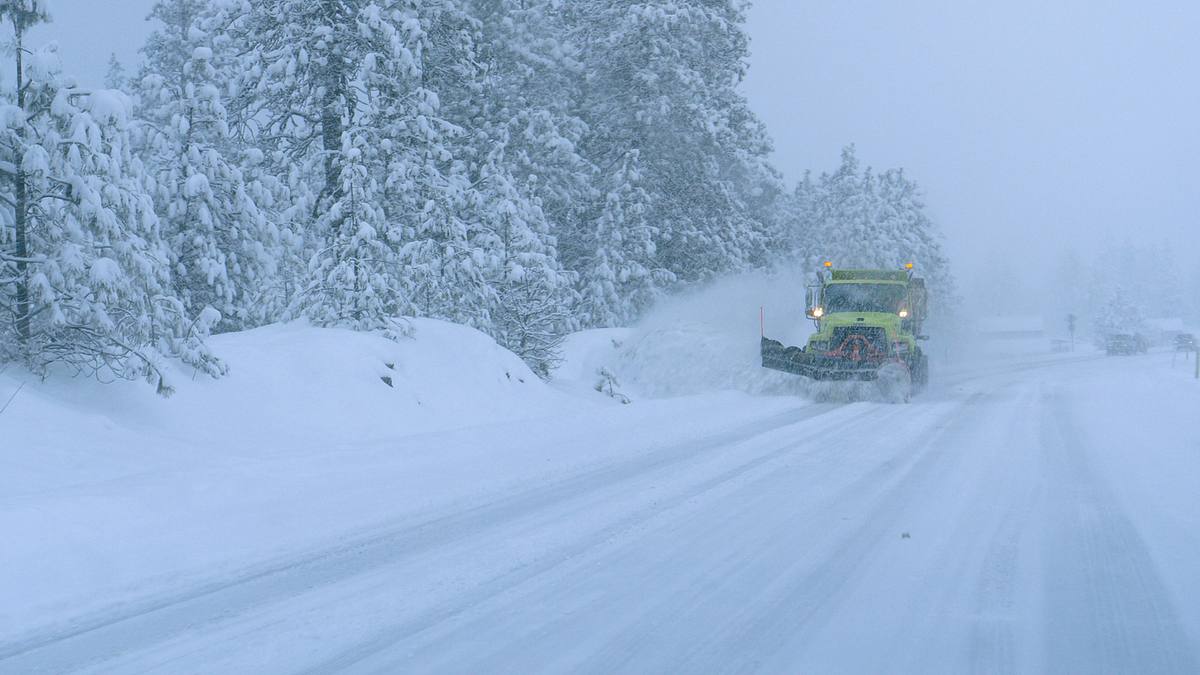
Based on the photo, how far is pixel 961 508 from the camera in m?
8.05

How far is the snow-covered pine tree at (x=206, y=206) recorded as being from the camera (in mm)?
17906

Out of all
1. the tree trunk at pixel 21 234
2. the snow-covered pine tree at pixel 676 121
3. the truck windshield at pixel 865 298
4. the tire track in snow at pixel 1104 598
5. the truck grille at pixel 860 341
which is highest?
the snow-covered pine tree at pixel 676 121

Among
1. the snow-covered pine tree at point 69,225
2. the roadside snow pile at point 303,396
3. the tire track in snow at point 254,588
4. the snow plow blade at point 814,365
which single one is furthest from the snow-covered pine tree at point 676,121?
the tire track in snow at point 254,588

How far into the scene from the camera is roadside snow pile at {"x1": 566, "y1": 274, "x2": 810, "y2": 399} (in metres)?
22.5

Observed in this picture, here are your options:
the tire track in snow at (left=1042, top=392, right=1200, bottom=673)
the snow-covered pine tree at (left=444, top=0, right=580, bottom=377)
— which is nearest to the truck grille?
the snow-covered pine tree at (left=444, top=0, right=580, bottom=377)

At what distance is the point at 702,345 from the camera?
931 inches

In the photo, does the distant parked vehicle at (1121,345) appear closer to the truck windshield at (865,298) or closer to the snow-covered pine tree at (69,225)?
the truck windshield at (865,298)

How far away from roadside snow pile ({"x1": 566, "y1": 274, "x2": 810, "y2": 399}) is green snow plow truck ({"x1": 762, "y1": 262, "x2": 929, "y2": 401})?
3.27ft

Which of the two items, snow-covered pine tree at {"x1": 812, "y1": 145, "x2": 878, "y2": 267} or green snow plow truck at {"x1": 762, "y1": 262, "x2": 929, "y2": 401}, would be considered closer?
green snow plow truck at {"x1": 762, "y1": 262, "x2": 929, "y2": 401}

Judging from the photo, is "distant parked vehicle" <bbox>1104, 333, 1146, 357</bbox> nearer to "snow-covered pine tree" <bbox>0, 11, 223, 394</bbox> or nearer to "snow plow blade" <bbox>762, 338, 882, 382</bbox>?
"snow plow blade" <bbox>762, 338, 882, 382</bbox>

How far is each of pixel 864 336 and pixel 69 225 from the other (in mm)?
15173

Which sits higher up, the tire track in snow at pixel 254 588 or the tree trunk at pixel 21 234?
the tree trunk at pixel 21 234

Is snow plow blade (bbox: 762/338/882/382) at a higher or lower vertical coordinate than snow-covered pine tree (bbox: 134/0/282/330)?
lower

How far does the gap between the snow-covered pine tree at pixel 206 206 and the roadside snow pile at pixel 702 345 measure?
8.00 meters
